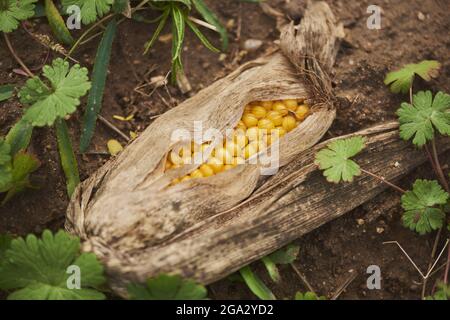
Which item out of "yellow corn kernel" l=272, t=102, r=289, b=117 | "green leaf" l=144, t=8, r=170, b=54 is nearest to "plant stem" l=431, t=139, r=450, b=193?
"yellow corn kernel" l=272, t=102, r=289, b=117

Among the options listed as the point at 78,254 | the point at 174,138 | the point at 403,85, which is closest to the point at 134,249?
the point at 78,254

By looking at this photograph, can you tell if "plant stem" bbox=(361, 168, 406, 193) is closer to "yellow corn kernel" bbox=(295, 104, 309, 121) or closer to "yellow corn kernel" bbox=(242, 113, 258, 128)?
"yellow corn kernel" bbox=(295, 104, 309, 121)

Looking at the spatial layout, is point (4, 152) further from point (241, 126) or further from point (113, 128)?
point (241, 126)

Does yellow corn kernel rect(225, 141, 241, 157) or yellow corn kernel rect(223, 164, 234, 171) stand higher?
yellow corn kernel rect(225, 141, 241, 157)

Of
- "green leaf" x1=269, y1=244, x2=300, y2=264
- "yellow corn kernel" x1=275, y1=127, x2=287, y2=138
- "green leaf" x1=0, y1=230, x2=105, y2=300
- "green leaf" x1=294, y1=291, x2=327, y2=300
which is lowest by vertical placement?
"green leaf" x1=294, y1=291, x2=327, y2=300

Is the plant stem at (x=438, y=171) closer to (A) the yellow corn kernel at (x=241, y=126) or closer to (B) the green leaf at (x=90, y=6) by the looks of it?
(A) the yellow corn kernel at (x=241, y=126)

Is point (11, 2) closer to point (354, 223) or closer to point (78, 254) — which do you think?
point (78, 254)
